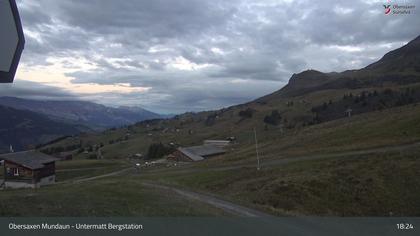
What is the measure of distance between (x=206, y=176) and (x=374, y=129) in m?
38.7

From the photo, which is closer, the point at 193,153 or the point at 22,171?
the point at 22,171

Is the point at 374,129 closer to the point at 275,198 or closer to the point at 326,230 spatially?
the point at 275,198

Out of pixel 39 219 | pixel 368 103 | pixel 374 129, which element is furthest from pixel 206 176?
pixel 368 103

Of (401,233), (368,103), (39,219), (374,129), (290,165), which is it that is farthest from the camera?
(368,103)

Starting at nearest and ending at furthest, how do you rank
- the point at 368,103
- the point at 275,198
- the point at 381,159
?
the point at 275,198
the point at 381,159
the point at 368,103

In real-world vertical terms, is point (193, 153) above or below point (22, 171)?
below

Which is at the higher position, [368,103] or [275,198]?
[368,103]

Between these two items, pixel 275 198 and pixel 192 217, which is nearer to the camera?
pixel 192 217

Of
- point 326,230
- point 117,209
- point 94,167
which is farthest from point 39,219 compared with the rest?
point 94,167

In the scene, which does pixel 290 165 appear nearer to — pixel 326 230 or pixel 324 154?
pixel 324 154

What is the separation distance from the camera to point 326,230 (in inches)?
810

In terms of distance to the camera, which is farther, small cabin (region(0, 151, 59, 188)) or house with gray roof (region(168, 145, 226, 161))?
house with gray roof (region(168, 145, 226, 161))

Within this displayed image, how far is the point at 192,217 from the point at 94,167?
101m

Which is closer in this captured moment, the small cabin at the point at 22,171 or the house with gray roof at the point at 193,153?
the small cabin at the point at 22,171
